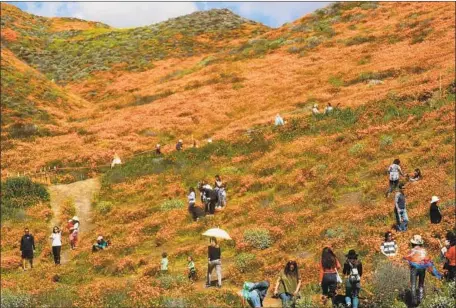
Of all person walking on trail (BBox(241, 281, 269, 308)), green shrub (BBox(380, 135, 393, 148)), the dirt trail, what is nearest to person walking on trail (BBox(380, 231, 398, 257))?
person walking on trail (BBox(241, 281, 269, 308))

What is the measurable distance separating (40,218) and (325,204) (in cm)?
1640

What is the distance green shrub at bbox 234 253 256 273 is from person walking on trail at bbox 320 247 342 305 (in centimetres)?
501

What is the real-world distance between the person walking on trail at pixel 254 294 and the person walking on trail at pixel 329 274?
1759 millimetres

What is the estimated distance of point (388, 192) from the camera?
2342cm

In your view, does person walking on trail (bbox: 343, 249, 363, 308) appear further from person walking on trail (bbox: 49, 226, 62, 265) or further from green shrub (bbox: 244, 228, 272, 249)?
person walking on trail (bbox: 49, 226, 62, 265)

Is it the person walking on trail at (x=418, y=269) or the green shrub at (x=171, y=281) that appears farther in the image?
the green shrub at (x=171, y=281)

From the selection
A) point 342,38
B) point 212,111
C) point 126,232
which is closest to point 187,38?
point 342,38

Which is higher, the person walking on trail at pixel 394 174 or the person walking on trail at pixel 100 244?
the person walking on trail at pixel 394 174

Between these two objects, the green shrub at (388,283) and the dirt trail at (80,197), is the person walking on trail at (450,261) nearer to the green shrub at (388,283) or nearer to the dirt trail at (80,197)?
the green shrub at (388,283)

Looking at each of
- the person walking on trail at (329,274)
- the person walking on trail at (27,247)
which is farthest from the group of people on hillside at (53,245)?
the person walking on trail at (329,274)

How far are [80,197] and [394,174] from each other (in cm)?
2021

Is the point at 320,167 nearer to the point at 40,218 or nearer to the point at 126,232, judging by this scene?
the point at 126,232

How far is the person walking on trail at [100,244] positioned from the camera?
25078mm

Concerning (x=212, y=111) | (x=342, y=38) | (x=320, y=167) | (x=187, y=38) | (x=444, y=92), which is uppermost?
(x=187, y=38)
